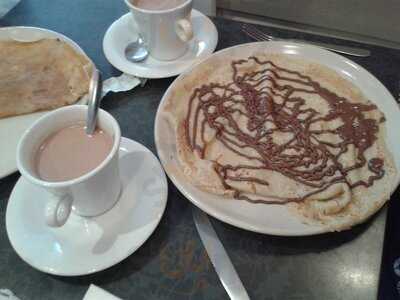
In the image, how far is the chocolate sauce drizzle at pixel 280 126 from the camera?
0.80 meters

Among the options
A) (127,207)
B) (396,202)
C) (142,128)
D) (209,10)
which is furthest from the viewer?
(209,10)

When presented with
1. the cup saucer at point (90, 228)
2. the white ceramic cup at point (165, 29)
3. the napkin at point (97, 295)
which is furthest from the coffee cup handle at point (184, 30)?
the napkin at point (97, 295)

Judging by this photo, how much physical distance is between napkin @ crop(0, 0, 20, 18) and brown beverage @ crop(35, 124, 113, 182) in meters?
0.85

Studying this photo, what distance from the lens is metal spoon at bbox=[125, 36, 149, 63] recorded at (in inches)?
42.3

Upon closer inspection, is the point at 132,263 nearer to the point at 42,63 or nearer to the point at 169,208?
the point at 169,208

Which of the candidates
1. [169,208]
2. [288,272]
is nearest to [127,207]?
[169,208]

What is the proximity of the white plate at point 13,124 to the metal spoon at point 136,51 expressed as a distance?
5.5 inches

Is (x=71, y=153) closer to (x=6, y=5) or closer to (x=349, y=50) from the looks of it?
(x=349, y=50)

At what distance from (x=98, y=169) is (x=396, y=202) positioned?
877mm

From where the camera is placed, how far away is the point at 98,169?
0.62 m

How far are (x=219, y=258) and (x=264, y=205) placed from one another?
13 cm

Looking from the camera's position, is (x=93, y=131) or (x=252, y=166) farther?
(x=252, y=166)

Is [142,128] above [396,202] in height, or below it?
above

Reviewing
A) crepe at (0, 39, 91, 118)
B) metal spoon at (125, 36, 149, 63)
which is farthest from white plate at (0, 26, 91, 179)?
metal spoon at (125, 36, 149, 63)
